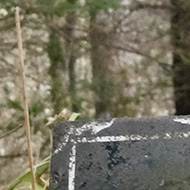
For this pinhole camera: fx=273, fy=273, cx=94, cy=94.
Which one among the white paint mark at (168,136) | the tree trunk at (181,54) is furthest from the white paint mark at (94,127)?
the tree trunk at (181,54)

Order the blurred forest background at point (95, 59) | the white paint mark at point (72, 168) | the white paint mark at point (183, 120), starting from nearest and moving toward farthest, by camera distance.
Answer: the white paint mark at point (72, 168), the white paint mark at point (183, 120), the blurred forest background at point (95, 59)

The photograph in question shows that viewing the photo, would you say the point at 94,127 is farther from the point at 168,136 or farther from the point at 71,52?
the point at 71,52

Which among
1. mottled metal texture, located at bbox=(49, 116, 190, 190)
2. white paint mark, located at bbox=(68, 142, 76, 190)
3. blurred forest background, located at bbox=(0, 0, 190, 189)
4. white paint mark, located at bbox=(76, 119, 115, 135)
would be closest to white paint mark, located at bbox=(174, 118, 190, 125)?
mottled metal texture, located at bbox=(49, 116, 190, 190)

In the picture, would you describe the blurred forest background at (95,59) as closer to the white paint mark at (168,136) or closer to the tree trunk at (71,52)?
the tree trunk at (71,52)

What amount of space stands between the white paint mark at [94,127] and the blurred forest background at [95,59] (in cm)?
81

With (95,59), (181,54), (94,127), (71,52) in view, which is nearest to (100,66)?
(95,59)

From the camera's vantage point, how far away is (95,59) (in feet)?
5.08

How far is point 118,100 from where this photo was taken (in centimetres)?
152

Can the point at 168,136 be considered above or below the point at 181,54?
below

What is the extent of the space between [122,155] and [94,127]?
0.10 m

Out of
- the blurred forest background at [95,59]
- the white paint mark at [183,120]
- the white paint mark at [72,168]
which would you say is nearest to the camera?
the white paint mark at [72,168]

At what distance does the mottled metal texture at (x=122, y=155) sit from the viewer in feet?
1.91

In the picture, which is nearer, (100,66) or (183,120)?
(183,120)

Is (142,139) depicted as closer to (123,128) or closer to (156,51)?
(123,128)
